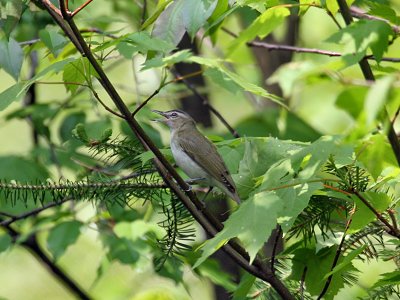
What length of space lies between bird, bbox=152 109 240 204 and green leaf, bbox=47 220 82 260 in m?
0.57

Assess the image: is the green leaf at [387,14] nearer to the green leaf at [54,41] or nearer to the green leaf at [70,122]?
the green leaf at [54,41]

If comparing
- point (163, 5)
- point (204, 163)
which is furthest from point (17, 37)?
point (163, 5)

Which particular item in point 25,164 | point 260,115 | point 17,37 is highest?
point 17,37

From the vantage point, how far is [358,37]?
1476mm

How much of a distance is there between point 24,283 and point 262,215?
4.60 m

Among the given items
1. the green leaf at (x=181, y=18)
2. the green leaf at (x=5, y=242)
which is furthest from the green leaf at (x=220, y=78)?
the green leaf at (x=5, y=242)

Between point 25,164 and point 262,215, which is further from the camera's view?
point 25,164

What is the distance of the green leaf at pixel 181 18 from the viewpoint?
193 centimetres

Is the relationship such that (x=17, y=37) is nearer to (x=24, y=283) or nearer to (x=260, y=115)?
(x=260, y=115)

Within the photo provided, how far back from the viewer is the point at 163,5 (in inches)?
81.3

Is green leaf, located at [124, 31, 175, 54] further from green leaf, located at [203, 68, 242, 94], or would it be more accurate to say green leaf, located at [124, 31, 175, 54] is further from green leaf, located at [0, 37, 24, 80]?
green leaf, located at [0, 37, 24, 80]

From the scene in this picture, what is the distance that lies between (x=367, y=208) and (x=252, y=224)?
1.16ft

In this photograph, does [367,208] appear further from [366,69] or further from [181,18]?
[181,18]

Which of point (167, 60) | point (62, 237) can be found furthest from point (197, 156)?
point (167, 60)
